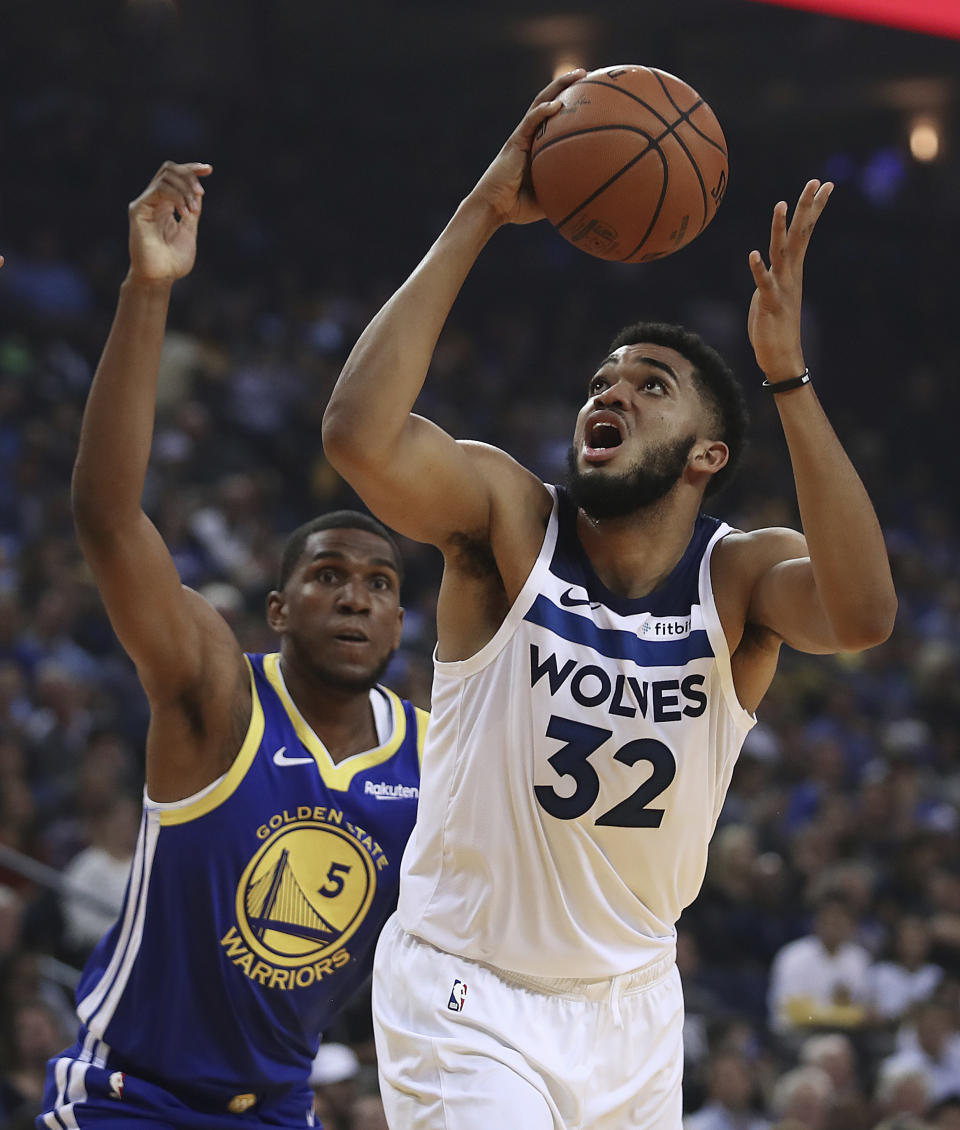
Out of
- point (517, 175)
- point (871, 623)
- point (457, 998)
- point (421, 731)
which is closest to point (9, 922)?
point (421, 731)

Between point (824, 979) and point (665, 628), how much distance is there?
5515mm

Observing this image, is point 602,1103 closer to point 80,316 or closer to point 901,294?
point 80,316

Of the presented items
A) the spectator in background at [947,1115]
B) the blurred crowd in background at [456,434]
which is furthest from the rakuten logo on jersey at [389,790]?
the spectator in background at [947,1115]

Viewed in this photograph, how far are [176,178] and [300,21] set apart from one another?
1341cm

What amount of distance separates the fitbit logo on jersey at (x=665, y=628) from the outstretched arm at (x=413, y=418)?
0.37m

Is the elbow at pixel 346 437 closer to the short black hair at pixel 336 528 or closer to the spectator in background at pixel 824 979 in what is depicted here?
the short black hair at pixel 336 528

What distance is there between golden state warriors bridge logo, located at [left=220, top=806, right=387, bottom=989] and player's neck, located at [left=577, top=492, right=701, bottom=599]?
0.92 meters

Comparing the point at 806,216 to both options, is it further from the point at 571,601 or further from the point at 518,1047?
the point at 518,1047

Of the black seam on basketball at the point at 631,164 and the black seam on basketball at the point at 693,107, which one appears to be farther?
the black seam on basketball at the point at 693,107

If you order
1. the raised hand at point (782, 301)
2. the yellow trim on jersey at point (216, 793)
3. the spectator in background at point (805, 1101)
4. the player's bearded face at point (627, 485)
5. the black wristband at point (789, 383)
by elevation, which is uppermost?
the raised hand at point (782, 301)

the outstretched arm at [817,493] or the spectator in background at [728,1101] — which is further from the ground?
the outstretched arm at [817,493]

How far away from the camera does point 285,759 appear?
3.51 meters

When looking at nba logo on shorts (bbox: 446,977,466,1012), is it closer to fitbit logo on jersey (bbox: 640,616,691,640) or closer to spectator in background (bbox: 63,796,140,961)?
fitbit logo on jersey (bbox: 640,616,691,640)

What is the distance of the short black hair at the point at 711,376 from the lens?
319cm
